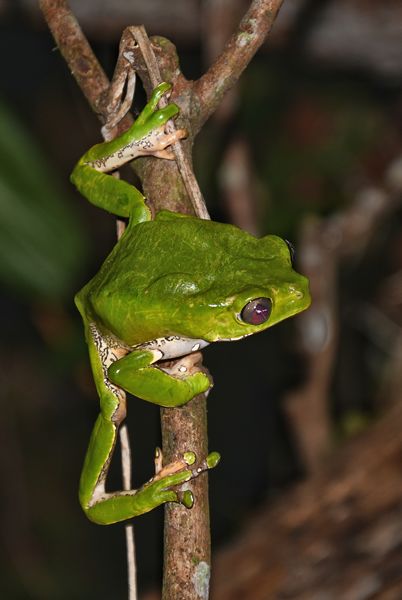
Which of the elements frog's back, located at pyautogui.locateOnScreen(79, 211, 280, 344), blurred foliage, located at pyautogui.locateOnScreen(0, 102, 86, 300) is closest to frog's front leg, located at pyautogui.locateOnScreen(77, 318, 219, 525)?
frog's back, located at pyautogui.locateOnScreen(79, 211, 280, 344)

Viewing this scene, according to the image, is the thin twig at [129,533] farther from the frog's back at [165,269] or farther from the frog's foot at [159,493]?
the frog's back at [165,269]

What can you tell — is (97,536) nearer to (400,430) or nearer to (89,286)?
(400,430)

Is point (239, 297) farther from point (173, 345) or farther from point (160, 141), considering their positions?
point (160, 141)

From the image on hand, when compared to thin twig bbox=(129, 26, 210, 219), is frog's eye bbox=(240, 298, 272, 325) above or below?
below

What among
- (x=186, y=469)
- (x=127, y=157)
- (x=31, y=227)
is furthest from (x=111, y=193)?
(x=31, y=227)

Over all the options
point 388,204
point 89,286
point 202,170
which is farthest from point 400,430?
point 89,286

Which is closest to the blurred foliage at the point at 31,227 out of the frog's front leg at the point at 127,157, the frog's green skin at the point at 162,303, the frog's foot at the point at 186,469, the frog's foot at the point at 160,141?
the frog's front leg at the point at 127,157

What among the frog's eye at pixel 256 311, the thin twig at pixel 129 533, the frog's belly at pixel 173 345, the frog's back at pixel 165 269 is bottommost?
the thin twig at pixel 129 533

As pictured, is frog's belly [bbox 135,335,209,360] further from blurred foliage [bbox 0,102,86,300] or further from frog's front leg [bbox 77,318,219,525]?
blurred foliage [bbox 0,102,86,300]
